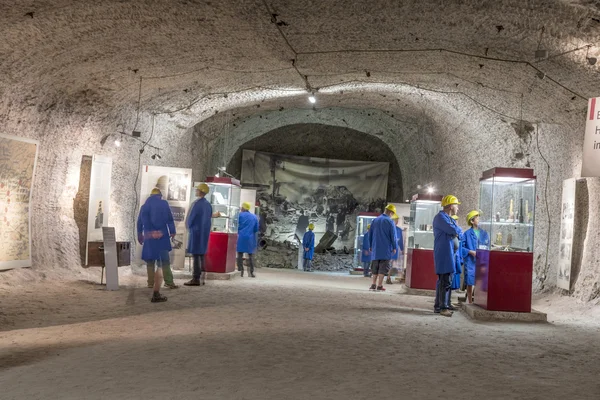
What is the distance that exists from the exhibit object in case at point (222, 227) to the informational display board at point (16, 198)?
390cm

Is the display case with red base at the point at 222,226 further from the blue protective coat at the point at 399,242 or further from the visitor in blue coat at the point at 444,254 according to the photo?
the visitor in blue coat at the point at 444,254

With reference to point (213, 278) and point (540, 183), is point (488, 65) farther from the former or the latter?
point (213, 278)

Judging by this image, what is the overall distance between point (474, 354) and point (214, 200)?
8410mm

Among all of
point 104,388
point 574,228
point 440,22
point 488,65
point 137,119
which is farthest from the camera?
point 137,119

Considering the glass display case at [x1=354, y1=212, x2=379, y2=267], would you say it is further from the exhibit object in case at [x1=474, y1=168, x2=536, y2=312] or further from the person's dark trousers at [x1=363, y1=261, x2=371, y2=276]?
the exhibit object in case at [x1=474, y1=168, x2=536, y2=312]

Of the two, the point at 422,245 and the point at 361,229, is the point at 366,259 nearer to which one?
the point at 361,229

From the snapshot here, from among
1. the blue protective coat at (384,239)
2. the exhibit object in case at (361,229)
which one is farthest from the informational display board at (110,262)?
the exhibit object in case at (361,229)

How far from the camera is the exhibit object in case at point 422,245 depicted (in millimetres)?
13344

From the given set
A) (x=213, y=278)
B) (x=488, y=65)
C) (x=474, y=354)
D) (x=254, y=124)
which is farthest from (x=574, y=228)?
(x=254, y=124)

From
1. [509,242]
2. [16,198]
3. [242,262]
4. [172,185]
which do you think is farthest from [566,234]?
[16,198]

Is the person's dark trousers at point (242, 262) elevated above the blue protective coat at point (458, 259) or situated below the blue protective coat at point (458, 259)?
below

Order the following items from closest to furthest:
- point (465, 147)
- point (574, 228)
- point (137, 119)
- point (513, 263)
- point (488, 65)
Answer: point (513, 263) < point (488, 65) < point (574, 228) < point (137, 119) < point (465, 147)

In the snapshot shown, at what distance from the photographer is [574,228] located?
11500 mm

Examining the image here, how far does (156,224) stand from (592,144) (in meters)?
5.77
